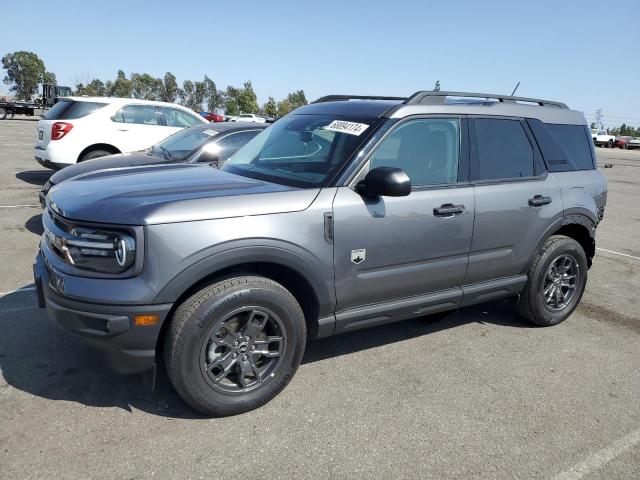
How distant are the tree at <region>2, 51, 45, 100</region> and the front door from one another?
83416 mm

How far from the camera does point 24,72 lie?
76.3 metres

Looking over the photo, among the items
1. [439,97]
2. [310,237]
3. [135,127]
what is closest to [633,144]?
[135,127]

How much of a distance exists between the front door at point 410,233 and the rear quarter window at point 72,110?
7.51 meters

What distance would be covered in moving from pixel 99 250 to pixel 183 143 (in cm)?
494

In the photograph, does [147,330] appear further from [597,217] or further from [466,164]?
[597,217]

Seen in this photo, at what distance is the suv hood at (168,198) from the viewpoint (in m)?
2.62

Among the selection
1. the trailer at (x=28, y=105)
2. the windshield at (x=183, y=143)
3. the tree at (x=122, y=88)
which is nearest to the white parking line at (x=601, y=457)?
the windshield at (x=183, y=143)

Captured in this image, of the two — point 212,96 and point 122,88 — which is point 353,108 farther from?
point 212,96

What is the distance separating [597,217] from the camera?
4605 millimetres

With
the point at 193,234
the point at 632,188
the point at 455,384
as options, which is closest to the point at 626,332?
the point at 455,384

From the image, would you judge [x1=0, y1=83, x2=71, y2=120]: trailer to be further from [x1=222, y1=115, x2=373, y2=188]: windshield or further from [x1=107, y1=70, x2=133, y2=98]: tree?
[x1=222, y1=115, x2=373, y2=188]: windshield

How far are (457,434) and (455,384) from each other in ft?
1.91

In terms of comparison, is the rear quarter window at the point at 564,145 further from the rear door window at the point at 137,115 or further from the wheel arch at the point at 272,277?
the rear door window at the point at 137,115

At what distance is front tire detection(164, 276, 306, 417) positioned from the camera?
2.68 meters
